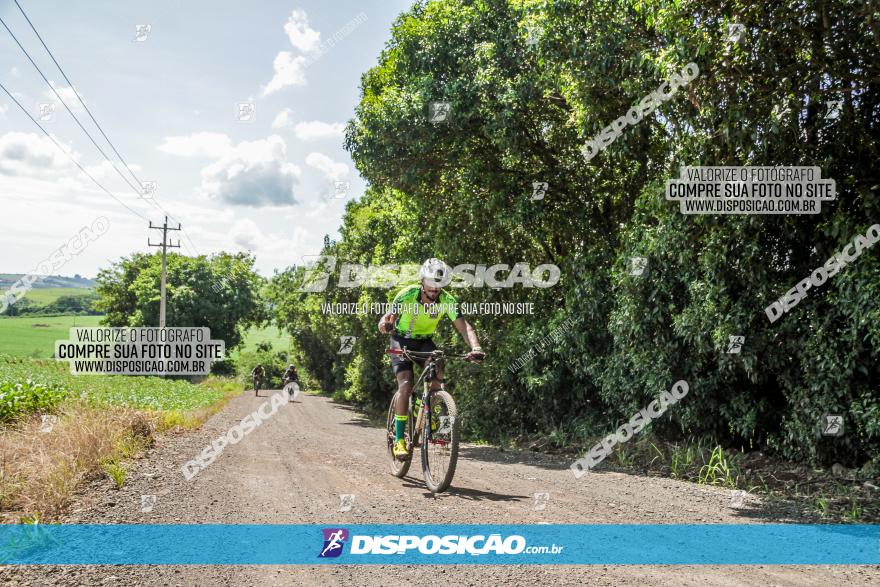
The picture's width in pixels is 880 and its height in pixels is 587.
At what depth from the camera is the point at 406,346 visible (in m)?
7.57

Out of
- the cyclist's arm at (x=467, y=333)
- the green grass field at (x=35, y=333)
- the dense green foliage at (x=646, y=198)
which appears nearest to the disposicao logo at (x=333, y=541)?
the cyclist's arm at (x=467, y=333)

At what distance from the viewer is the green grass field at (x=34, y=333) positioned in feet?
158

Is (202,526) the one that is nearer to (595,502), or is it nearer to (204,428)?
(595,502)

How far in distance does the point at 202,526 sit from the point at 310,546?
1288 mm

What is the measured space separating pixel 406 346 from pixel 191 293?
181ft

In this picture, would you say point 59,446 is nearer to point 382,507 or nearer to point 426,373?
point 382,507

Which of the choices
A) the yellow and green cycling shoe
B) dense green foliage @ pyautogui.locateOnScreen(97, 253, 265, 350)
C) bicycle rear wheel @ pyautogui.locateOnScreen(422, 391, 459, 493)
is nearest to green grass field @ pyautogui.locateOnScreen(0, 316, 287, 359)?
dense green foliage @ pyautogui.locateOnScreen(97, 253, 265, 350)

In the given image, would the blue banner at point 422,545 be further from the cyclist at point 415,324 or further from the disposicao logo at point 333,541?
the cyclist at point 415,324

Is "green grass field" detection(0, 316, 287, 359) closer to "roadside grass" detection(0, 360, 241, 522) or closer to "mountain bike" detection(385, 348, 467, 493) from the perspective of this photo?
"roadside grass" detection(0, 360, 241, 522)

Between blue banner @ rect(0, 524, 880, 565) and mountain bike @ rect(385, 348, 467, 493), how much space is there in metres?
1.33

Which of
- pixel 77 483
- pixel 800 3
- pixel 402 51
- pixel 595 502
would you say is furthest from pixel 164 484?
pixel 402 51

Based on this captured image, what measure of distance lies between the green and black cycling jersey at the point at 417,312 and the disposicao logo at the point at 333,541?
281 cm

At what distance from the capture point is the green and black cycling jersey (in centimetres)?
728

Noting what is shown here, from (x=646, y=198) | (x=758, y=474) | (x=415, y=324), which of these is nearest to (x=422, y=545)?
(x=415, y=324)
